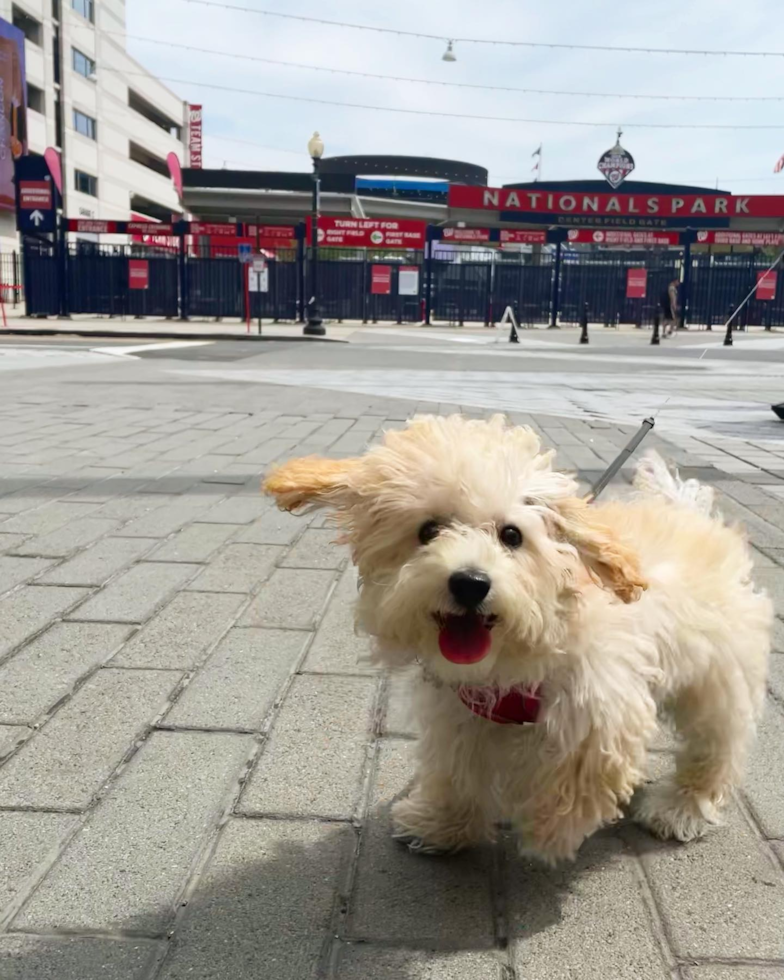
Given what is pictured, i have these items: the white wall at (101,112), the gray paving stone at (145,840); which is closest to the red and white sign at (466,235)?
the white wall at (101,112)

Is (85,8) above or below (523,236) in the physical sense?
above

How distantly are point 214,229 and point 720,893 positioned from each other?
1268 inches

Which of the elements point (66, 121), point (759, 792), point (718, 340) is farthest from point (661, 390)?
point (66, 121)

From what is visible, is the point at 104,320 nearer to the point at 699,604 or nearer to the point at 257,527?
the point at 257,527

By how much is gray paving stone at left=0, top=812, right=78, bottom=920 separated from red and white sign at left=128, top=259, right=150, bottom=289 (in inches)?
1229

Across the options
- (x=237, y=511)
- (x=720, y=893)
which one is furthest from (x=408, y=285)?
(x=720, y=893)

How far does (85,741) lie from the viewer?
99.6 inches

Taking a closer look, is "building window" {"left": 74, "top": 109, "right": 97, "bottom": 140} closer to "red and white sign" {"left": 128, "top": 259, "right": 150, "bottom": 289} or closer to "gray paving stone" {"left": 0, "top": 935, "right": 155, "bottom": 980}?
"red and white sign" {"left": 128, "top": 259, "right": 150, "bottom": 289}

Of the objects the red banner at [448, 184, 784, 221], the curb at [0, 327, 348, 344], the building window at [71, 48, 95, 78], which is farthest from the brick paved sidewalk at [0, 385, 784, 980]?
the building window at [71, 48, 95, 78]

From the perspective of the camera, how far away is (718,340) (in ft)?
95.9

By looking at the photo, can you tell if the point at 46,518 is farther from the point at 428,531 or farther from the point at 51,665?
the point at 428,531

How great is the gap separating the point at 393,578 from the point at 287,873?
752mm

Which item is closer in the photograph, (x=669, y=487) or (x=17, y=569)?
(x=669, y=487)

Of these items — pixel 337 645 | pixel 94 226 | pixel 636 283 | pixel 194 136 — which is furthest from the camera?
pixel 194 136
